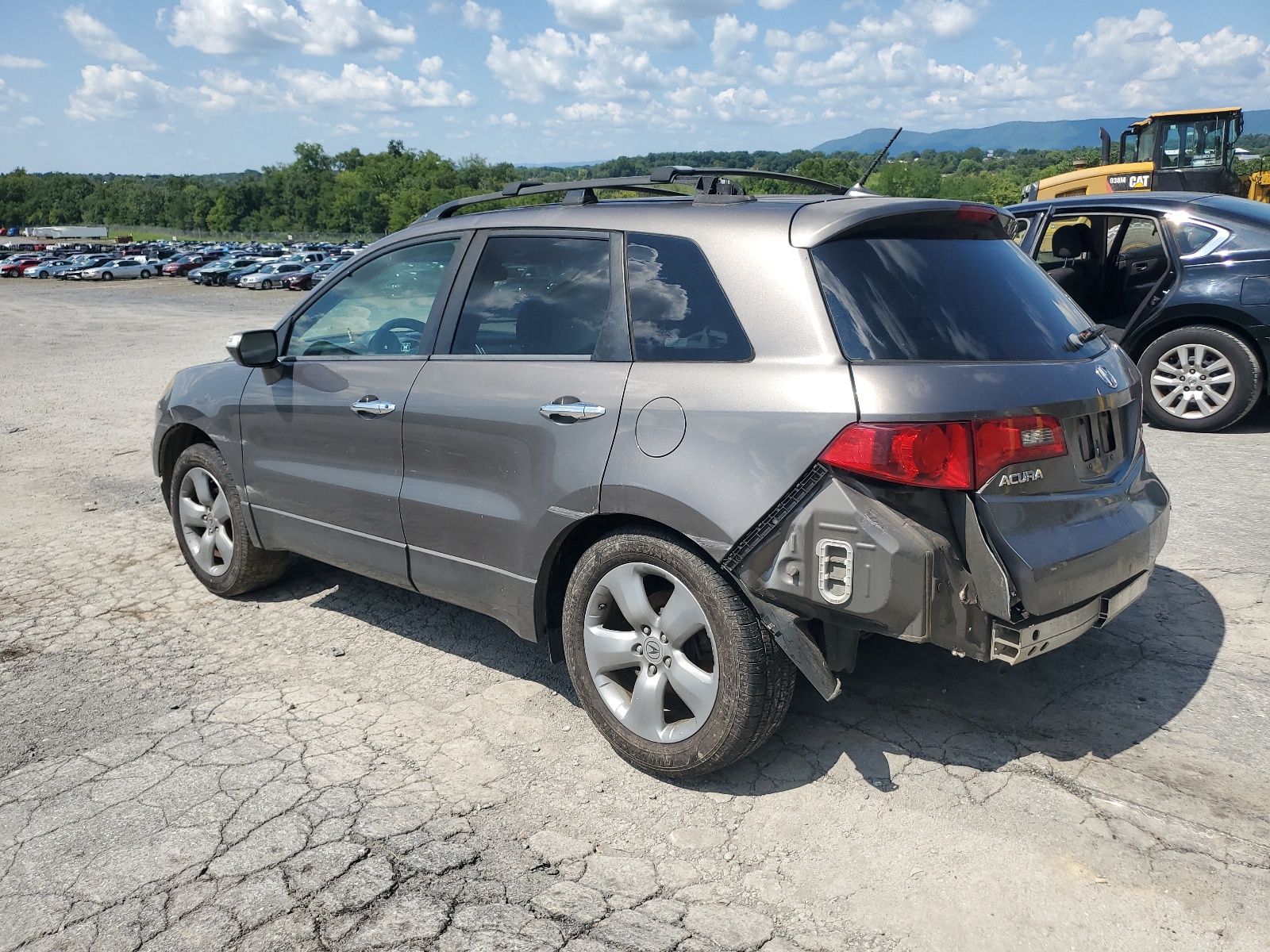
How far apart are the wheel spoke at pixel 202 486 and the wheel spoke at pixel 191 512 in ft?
0.17

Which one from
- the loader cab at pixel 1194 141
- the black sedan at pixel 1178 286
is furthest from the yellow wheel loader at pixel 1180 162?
the black sedan at pixel 1178 286

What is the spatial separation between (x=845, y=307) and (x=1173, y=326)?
6029mm

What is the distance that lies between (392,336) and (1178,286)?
618 centimetres

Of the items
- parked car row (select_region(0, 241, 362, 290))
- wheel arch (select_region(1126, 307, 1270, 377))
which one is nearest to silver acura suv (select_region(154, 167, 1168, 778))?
wheel arch (select_region(1126, 307, 1270, 377))

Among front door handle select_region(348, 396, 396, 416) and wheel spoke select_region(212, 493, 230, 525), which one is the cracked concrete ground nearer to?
wheel spoke select_region(212, 493, 230, 525)

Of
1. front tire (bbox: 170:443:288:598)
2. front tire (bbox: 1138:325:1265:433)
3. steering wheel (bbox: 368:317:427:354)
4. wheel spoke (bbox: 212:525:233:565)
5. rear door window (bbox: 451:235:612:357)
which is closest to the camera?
rear door window (bbox: 451:235:612:357)

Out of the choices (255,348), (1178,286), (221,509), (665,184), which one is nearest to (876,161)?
(665,184)

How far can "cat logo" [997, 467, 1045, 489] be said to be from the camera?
284 cm

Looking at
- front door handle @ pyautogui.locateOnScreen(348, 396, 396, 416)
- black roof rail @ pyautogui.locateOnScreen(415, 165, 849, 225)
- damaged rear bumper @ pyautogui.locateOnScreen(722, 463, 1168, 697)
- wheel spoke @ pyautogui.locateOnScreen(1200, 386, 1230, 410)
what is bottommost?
wheel spoke @ pyautogui.locateOnScreen(1200, 386, 1230, 410)

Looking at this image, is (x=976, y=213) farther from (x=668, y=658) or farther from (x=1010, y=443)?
(x=668, y=658)

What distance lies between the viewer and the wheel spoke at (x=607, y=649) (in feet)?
10.7

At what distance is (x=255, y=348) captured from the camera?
4438 mm

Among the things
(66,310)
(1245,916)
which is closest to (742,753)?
(1245,916)

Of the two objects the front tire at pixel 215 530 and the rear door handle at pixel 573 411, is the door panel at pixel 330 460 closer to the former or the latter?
the front tire at pixel 215 530
